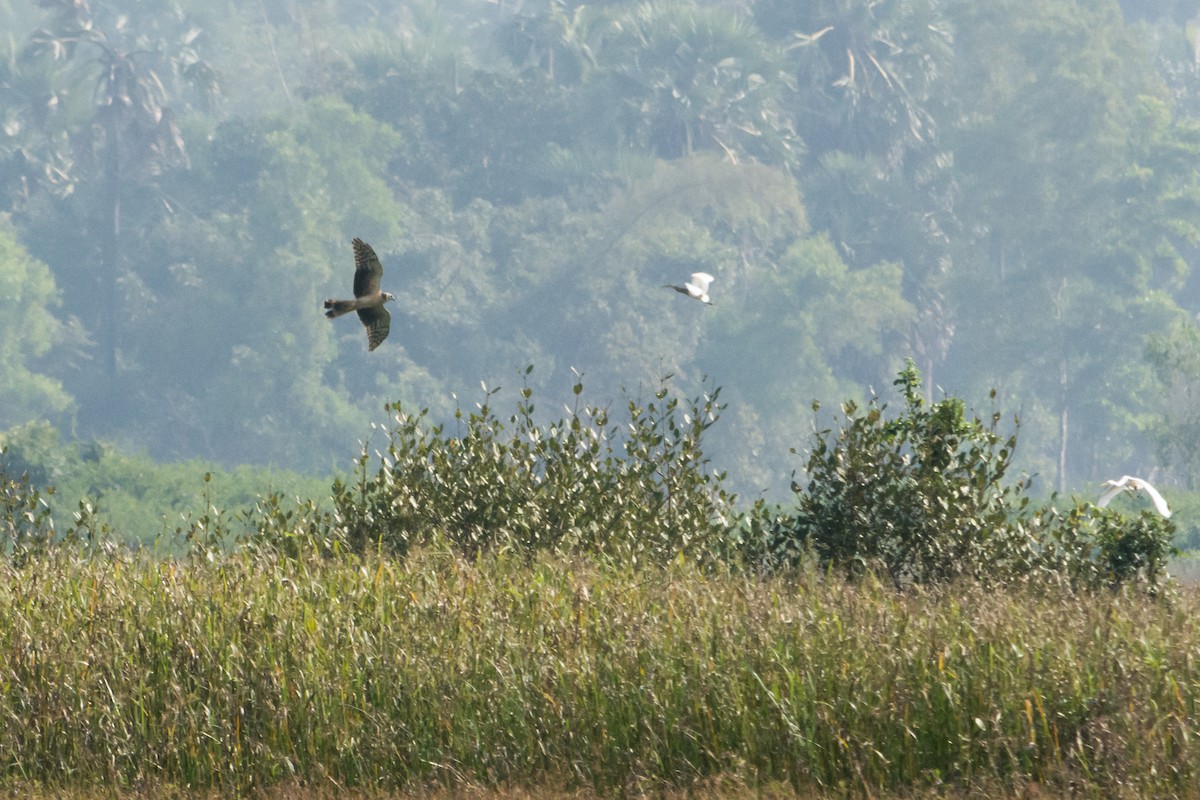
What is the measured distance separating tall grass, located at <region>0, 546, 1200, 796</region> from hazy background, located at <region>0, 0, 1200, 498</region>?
1628 inches

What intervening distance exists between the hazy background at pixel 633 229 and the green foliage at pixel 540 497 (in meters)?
38.6

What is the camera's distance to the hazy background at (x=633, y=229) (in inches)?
1999

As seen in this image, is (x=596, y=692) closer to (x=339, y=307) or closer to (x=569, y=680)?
(x=569, y=680)

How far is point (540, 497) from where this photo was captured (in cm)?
968

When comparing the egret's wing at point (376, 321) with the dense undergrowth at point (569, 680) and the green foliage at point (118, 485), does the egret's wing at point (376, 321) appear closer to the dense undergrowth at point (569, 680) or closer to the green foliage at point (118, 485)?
the dense undergrowth at point (569, 680)

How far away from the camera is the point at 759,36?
188 feet

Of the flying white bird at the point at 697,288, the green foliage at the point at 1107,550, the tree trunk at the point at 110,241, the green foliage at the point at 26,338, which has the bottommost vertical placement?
the green foliage at the point at 1107,550

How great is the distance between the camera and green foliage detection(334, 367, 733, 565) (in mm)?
9438

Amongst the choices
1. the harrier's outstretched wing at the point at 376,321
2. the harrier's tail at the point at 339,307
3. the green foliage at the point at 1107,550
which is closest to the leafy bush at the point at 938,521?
the green foliage at the point at 1107,550

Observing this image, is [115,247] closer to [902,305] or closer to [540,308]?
[540,308]

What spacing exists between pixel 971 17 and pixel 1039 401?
1443 cm

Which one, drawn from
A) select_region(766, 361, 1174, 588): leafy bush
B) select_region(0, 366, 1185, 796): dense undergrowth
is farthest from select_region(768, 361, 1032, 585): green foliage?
select_region(0, 366, 1185, 796): dense undergrowth

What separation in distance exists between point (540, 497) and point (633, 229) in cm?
4463

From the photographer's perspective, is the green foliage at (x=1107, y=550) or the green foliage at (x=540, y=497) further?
the green foliage at (x=540, y=497)
